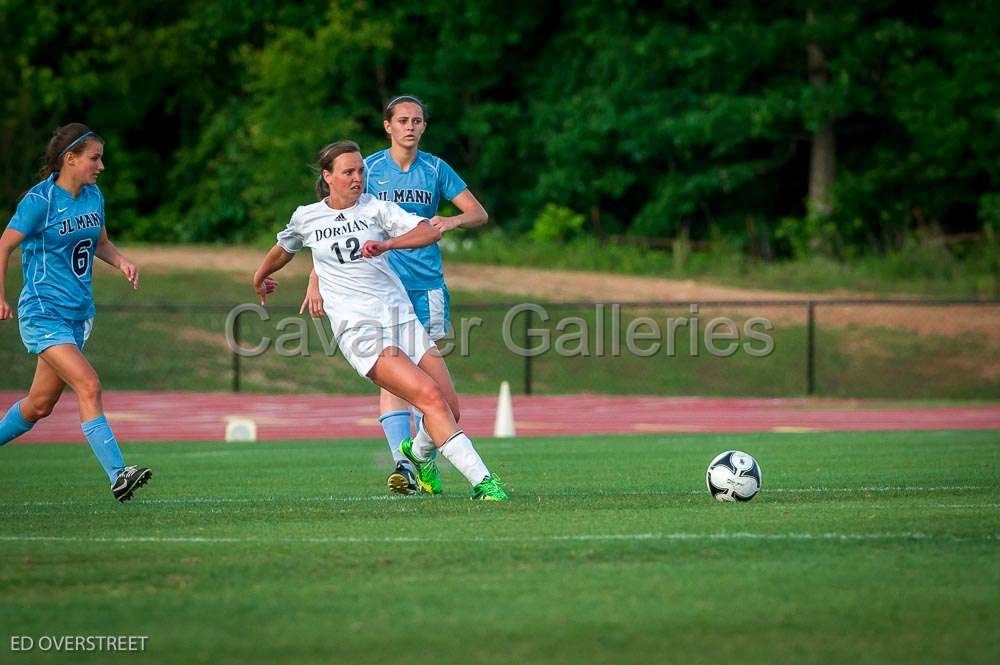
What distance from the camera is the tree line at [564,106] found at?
38.1 meters

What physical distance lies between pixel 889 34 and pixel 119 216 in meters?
23.4

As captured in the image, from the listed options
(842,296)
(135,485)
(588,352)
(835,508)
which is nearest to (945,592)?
(835,508)

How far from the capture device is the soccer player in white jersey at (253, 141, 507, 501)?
8938 mm

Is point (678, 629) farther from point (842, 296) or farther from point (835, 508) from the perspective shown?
point (842, 296)

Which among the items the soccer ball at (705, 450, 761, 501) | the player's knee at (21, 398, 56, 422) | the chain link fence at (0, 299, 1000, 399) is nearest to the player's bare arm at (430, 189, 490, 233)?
the soccer ball at (705, 450, 761, 501)

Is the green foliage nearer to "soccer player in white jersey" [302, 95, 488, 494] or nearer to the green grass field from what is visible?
"soccer player in white jersey" [302, 95, 488, 494]

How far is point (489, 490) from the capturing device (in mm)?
8938

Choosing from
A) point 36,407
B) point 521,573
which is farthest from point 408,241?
point 521,573

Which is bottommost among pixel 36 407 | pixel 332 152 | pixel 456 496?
pixel 456 496

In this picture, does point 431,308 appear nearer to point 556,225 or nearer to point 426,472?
point 426,472

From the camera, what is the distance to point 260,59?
4041cm

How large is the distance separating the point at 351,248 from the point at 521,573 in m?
3.22

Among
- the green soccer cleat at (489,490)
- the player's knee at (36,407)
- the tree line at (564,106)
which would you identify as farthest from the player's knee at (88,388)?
the tree line at (564,106)

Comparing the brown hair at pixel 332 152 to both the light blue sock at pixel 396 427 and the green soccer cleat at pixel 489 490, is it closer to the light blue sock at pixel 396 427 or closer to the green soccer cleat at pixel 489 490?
the light blue sock at pixel 396 427
